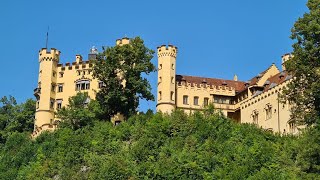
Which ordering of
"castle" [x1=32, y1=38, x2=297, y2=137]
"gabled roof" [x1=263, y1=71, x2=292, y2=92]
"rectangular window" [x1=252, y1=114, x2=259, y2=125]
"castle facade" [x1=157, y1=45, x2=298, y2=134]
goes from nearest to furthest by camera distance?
"gabled roof" [x1=263, y1=71, x2=292, y2=92] < "castle facade" [x1=157, y1=45, x2=298, y2=134] < "rectangular window" [x1=252, y1=114, x2=259, y2=125] < "castle" [x1=32, y1=38, x2=297, y2=137]

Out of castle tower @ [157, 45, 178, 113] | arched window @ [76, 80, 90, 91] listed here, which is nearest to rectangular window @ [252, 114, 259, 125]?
castle tower @ [157, 45, 178, 113]

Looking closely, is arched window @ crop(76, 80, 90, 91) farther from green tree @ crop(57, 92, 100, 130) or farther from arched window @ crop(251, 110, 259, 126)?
arched window @ crop(251, 110, 259, 126)

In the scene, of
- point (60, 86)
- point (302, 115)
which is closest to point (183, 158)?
point (302, 115)

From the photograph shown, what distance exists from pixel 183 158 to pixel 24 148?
1842 centimetres

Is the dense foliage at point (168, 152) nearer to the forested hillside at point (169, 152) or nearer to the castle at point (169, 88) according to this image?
the forested hillside at point (169, 152)

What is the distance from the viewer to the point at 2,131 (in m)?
70.8

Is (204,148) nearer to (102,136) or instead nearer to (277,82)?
(102,136)

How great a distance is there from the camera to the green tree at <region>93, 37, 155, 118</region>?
2424 inches

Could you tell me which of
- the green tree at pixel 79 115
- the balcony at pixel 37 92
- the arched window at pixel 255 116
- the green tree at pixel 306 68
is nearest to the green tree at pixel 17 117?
the balcony at pixel 37 92

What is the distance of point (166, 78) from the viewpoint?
69312mm

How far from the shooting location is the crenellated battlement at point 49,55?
237ft

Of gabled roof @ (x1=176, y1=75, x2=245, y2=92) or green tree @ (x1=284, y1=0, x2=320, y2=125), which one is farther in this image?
gabled roof @ (x1=176, y1=75, x2=245, y2=92)

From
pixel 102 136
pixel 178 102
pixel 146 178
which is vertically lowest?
pixel 146 178

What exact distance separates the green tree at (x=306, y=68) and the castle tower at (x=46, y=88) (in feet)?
97.1
